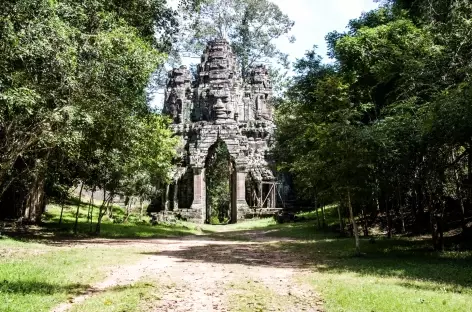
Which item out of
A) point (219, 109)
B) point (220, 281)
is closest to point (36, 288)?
point (220, 281)

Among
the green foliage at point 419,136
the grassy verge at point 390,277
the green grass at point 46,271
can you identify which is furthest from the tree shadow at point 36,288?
the green foliage at point 419,136

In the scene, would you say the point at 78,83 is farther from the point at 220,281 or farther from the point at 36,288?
the point at 220,281

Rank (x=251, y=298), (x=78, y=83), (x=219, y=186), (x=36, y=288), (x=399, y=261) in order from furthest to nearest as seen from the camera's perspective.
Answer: (x=219, y=186), (x=78, y=83), (x=399, y=261), (x=36, y=288), (x=251, y=298)

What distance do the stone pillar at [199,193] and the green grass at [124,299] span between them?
2839cm

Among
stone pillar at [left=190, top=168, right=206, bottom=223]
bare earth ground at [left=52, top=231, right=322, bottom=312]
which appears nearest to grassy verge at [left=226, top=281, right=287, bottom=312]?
bare earth ground at [left=52, top=231, right=322, bottom=312]

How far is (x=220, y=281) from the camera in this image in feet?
34.3

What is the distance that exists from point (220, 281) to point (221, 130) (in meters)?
31.3

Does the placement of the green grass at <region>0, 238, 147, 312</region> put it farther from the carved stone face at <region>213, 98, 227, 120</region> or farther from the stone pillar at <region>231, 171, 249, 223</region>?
the carved stone face at <region>213, 98, 227, 120</region>

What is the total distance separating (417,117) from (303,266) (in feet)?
22.6

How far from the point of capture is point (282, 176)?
46000 mm

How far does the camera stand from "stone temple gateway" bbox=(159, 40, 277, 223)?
39969mm

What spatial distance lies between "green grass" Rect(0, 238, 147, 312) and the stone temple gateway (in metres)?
21.3

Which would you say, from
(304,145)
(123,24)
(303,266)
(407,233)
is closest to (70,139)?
(123,24)

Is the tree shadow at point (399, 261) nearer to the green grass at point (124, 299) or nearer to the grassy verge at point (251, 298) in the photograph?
the grassy verge at point (251, 298)
